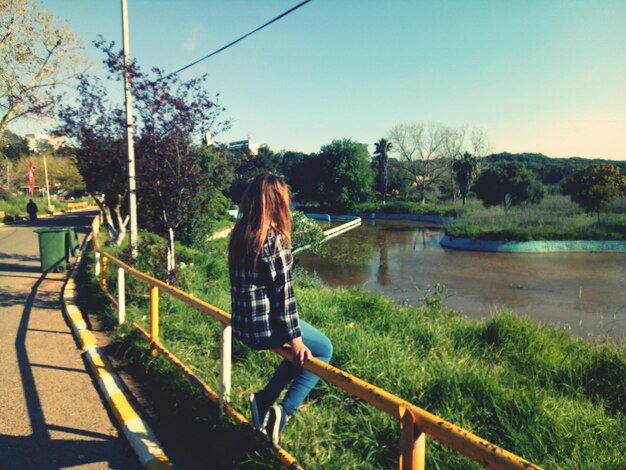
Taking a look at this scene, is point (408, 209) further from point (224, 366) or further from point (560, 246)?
point (224, 366)

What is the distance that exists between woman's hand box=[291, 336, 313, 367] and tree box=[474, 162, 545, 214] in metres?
30.9

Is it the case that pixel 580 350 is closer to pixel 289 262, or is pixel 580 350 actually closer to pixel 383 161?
pixel 289 262

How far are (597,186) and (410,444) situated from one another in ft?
86.6

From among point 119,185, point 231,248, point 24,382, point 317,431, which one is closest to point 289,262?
point 231,248

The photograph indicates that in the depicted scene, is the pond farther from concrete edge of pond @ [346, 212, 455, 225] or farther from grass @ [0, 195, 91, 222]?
grass @ [0, 195, 91, 222]

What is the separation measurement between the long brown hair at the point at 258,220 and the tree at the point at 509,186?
101 feet

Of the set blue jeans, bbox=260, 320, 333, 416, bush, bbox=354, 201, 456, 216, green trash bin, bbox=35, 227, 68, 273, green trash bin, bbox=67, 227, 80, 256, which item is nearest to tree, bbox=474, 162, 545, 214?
bush, bbox=354, 201, 456, 216

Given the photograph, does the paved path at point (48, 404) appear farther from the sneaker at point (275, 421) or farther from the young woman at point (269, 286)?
the young woman at point (269, 286)

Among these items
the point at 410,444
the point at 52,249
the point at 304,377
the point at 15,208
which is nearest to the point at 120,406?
the point at 304,377

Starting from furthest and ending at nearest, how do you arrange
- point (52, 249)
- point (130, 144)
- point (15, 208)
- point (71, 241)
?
point (15, 208)
point (71, 241)
point (52, 249)
point (130, 144)

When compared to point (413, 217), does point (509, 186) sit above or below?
→ above

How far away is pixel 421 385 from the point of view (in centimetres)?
375

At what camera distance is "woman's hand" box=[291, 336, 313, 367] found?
2.28 m

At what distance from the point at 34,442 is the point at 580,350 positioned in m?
6.09
